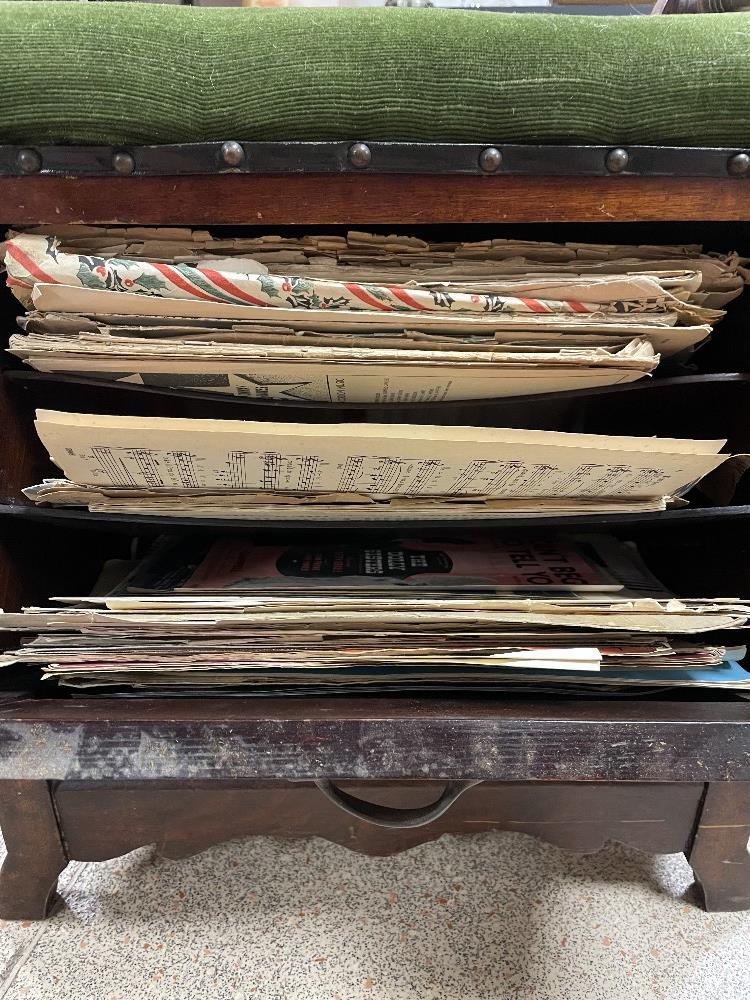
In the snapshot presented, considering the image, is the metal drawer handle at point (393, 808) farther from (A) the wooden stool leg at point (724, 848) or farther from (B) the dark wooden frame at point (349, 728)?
(A) the wooden stool leg at point (724, 848)

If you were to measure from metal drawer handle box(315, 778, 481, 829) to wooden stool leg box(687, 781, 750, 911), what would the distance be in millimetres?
192

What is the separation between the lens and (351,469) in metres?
0.43

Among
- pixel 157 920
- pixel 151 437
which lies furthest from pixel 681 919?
pixel 151 437

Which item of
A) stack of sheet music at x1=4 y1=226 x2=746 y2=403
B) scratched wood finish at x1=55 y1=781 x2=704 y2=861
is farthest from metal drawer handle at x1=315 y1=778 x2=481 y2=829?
stack of sheet music at x1=4 y1=226 x2=746 y2=403

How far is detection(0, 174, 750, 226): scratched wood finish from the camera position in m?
0.37

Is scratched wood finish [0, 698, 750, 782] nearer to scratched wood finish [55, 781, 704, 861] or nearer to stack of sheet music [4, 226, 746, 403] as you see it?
scratched wood finish [55, 781, 704, 861]

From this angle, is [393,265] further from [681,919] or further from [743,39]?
[681,919]

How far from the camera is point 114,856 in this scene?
47cm

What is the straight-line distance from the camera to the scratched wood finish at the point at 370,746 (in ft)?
1.29

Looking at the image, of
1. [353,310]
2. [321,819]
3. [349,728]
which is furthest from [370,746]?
[353,310]

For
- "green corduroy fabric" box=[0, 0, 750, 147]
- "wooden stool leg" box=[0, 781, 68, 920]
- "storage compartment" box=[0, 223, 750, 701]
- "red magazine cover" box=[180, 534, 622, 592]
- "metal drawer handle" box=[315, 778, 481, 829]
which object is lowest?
"wooden stool leg" box=[0, 781, 68, 920]

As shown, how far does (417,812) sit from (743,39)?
54 cm

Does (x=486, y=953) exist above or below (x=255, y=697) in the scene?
below

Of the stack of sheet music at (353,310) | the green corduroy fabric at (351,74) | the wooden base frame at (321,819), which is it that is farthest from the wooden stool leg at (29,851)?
the green corduroy fabric at (351,74)
